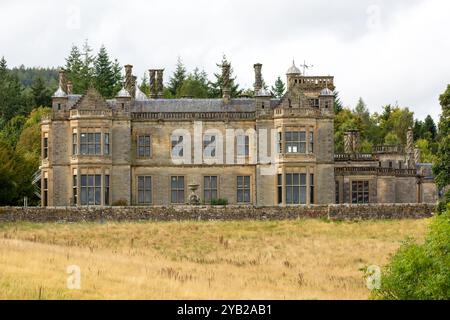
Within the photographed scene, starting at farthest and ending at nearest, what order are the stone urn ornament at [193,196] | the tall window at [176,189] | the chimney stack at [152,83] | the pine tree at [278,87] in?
1. the pine tree at [278,87]
2. the chimney stack at [152,83]
3. the tall window at [176,189]
4. the stone urn ornament at [193,196]

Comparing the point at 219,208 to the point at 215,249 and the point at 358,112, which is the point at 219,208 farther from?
the point at 358,112

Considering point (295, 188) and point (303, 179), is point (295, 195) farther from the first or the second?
point (303, 179)

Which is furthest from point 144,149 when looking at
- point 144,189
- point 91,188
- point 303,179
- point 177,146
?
point 303,179

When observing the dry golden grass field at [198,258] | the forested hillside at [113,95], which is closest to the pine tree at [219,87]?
the forested hillside at [113,95]

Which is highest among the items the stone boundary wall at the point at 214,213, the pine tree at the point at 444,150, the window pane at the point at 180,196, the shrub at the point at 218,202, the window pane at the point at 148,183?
the pine tree at the point at 444,150

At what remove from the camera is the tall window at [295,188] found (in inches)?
2235

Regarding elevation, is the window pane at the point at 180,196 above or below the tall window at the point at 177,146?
below

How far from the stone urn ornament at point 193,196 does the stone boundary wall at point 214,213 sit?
3.14 meters

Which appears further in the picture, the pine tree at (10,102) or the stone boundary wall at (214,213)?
the pine tree at (10,102)

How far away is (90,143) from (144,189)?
13.6ft

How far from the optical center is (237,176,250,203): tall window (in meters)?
58.5

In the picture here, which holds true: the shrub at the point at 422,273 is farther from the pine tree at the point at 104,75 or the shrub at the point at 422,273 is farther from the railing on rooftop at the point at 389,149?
the pine tree at the point at 104,75

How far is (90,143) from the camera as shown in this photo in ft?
187

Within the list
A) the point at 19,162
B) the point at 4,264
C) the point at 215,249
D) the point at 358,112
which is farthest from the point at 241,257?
the point at 358,112
